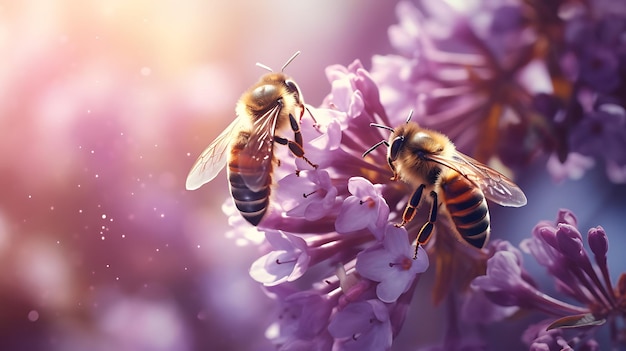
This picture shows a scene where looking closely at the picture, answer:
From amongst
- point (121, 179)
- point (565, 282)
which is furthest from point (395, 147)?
point (121, 179)

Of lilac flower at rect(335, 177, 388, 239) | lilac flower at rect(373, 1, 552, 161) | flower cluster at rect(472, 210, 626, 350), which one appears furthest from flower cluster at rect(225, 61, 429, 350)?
lilac flower at rect(373, 1, 552, 161)

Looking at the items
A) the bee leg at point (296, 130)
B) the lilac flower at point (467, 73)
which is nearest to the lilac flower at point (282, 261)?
the bee leg at point (296, 130)

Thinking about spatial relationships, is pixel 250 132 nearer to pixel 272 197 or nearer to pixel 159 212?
pixel 272 197

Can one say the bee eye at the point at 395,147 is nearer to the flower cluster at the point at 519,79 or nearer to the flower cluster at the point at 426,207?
the flower cluster at the point at 426,207

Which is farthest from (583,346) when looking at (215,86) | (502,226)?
(215,86)

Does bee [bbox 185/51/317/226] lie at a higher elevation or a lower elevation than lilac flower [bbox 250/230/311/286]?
higher

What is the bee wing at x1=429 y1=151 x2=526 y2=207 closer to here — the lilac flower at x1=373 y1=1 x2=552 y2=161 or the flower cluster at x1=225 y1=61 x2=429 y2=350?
the flower cluster at x1=225 y1=61 x2=429 y2=350

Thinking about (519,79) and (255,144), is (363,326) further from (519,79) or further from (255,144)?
(519,79)
